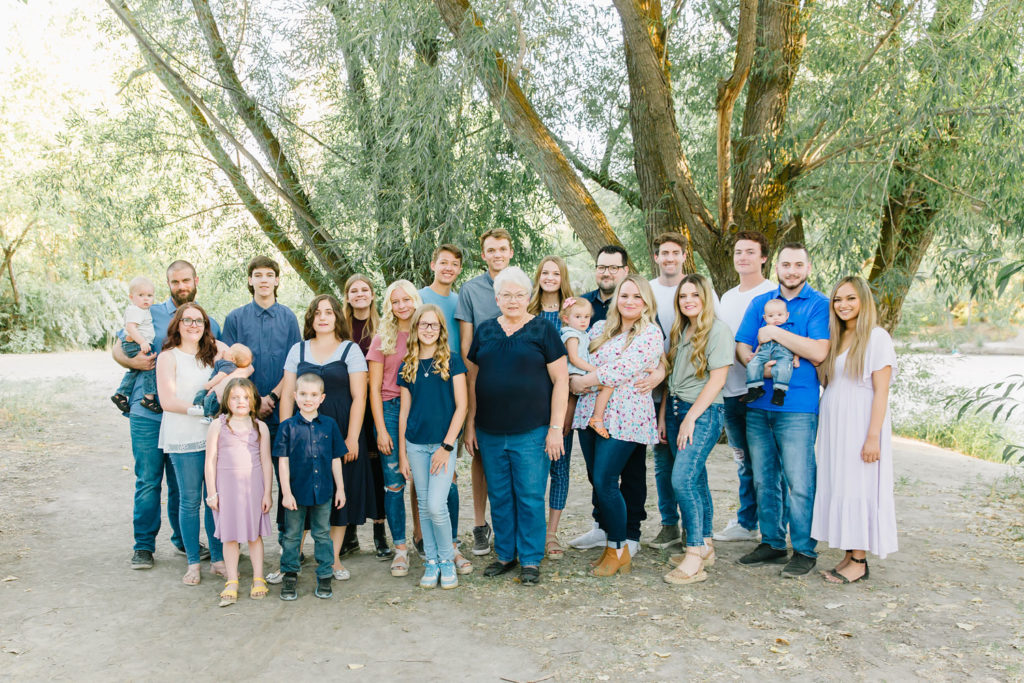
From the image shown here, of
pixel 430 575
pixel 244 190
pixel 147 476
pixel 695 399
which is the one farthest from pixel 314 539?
pixel 244 190

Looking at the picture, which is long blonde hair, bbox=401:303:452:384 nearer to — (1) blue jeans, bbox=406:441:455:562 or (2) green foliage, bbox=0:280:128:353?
(1) blue jeans, bbox=406:441:455:562

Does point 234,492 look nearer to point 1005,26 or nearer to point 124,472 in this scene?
point 124,472

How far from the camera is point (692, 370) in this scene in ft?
14.3

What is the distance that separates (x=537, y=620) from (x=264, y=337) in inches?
92.9

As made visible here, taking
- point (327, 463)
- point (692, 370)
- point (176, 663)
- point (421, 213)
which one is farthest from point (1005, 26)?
point (176, 663)

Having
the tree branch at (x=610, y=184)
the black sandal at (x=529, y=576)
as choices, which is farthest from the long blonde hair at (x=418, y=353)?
the tree branch at (x=610, y=184)

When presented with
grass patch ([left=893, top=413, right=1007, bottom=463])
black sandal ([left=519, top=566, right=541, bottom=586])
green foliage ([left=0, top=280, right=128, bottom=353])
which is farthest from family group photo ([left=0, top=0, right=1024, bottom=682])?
green foliage ([left=0, top=280, right=128, bottom=353])

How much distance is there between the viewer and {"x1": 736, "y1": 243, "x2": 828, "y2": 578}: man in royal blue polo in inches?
169

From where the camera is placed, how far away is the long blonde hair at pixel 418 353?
169 inches

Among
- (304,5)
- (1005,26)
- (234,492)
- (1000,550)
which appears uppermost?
(304,5)

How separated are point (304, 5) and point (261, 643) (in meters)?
6.18

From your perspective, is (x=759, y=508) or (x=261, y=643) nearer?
(x=261, y=643)

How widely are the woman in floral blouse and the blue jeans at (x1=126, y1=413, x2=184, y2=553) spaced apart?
254cm

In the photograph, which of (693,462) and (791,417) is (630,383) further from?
(791,417)
